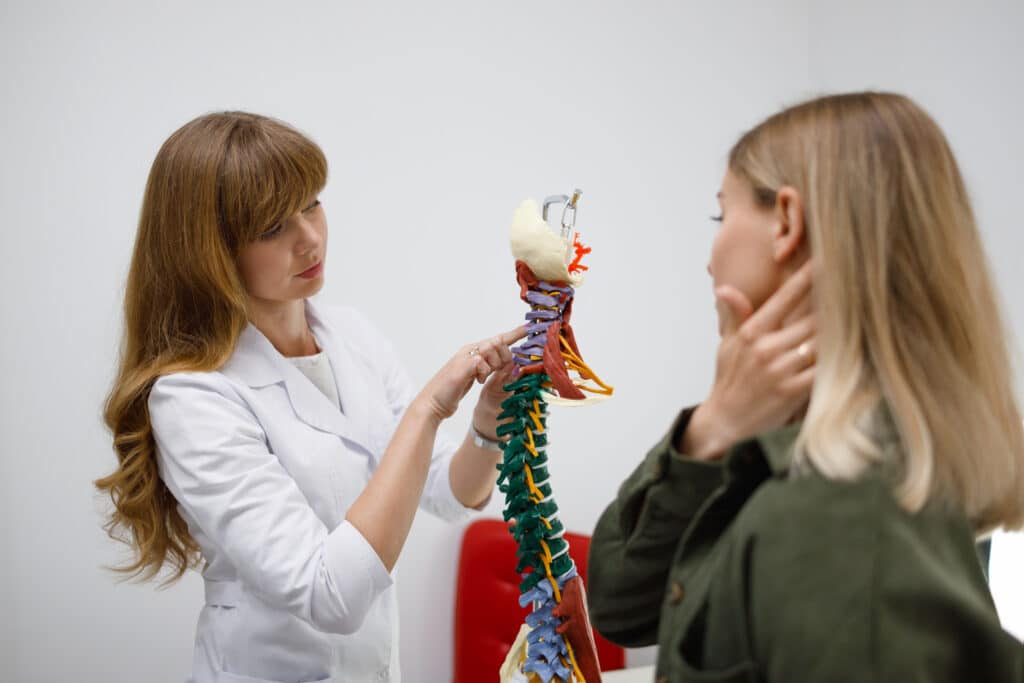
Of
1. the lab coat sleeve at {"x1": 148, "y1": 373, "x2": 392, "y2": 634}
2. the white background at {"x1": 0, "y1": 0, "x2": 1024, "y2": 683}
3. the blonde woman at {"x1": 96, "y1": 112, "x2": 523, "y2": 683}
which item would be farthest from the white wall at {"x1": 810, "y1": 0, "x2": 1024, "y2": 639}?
the lab coat sleeve at {"x1": 148, "y1": 373, "x2": 392, "y2": 634}

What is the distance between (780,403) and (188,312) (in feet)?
3.17

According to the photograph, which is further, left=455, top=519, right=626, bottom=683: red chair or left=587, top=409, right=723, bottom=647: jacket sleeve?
left=455, top=519, right=626, bottom=683: red chair

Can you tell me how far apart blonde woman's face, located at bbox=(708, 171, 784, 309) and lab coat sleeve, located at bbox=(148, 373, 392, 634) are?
0.66m

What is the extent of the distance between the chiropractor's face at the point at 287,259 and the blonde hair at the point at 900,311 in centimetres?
77

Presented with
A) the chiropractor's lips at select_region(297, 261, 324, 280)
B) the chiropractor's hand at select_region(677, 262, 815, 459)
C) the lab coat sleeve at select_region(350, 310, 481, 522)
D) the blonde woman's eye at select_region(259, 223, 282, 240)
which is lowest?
the lab coat sleeve at select_region(350, 310, 481, 522)

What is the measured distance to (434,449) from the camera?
1626mm

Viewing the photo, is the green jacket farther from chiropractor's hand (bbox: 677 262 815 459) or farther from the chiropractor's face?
the chiropractor's face

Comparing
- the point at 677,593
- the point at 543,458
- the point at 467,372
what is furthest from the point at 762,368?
the point at 467,372

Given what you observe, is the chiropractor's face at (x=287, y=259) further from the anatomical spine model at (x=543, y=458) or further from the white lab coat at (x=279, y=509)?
the anatomical spine model at (x=543, y=458)

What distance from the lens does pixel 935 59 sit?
2295 mm

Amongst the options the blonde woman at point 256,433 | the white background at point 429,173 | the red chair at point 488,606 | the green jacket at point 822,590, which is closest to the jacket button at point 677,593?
the green jacket at point 822,590

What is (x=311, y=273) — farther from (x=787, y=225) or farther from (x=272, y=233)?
(x=787, y=225)

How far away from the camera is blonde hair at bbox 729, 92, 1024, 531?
730mm

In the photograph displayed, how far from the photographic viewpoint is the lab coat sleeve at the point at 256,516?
1.21m
